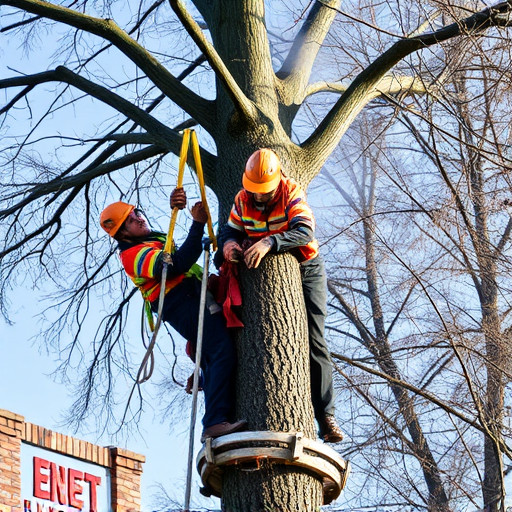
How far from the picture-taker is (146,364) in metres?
6.27

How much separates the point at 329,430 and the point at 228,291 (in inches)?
39.9

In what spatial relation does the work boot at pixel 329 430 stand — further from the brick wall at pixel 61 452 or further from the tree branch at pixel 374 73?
the brick wall at pixel 61 452

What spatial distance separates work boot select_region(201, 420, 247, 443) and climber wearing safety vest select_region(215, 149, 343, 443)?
2.25 ft

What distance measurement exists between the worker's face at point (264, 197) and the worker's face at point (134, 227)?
3.45 feet

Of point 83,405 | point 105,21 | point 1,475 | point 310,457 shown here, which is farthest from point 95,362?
point 310,457

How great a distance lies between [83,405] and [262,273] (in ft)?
12.9

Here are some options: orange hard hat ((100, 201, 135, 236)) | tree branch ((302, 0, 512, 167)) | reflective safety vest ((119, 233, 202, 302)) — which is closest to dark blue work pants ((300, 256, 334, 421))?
reflective safety vest ((119, 233, 202, 302))

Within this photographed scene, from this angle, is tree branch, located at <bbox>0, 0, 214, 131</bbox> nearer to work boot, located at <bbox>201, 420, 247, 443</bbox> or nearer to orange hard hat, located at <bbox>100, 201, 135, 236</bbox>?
orange hard hat, located at <bbox>100, 201, 135, 236</bbox>

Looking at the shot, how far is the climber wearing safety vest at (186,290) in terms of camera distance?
5641 millimetres

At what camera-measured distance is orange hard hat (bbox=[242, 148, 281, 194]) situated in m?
5.81

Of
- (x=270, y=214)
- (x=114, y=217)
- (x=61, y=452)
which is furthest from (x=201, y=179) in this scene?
(x=61, y=452)

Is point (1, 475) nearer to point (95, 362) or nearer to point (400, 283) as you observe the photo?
point (95, 362)

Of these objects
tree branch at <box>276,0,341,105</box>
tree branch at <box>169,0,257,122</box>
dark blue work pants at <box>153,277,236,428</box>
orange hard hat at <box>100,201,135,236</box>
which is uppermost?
tree branch at <box>276,0,341,105</box>

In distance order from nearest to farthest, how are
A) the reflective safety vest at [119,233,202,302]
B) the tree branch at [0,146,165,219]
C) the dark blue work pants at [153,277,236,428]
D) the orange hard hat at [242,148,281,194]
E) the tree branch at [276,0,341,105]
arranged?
1. the dark blue work pants at [153,277,236,428]
2. the orange hard hat at [242,148,281,194]
3. the reflective safety vest at [119,233,202,302]
4. the tree branch at [276,0,341,105]
5. the tree branch at [0,146,165,219]
